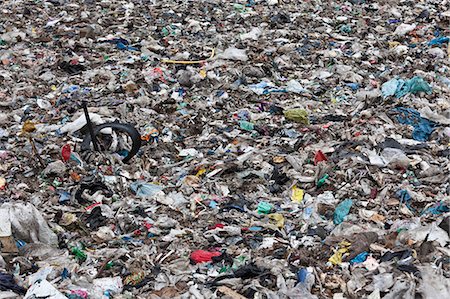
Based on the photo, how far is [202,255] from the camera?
3.96 metres

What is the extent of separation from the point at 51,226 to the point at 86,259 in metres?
0.55

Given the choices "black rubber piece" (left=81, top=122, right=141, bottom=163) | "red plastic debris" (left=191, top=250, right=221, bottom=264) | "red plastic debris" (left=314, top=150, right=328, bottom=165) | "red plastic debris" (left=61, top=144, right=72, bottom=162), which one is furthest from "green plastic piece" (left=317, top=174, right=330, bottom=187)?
"red plastic debris" (left=61, top=144, right=72, bottom=162)

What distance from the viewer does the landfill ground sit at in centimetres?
372

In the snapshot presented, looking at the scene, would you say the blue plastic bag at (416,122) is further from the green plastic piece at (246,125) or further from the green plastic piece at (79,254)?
the green plastic piece at (79,254)

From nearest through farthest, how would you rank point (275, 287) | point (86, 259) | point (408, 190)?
point (275, 287)
point (86, 259)
point (408, 190)

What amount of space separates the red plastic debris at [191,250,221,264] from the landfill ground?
0.06ft

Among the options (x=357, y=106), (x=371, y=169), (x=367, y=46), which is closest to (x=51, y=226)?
(x=371, y=169)

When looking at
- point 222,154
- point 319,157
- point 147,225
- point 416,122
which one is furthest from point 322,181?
point 416,122

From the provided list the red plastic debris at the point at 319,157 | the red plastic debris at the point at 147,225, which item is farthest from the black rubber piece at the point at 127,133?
the red plastic debris at the point at 319,157

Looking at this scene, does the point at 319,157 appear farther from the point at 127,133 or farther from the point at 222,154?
the point at 127,133

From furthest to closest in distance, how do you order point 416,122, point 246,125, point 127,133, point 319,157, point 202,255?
point 246,125
point 416,122
point 127,133
point 319,157
point 202,255

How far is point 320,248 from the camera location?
3984 mm

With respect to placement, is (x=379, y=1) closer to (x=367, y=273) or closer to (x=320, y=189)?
(x=320, y=189)

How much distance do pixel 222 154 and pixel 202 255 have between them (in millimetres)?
1820
